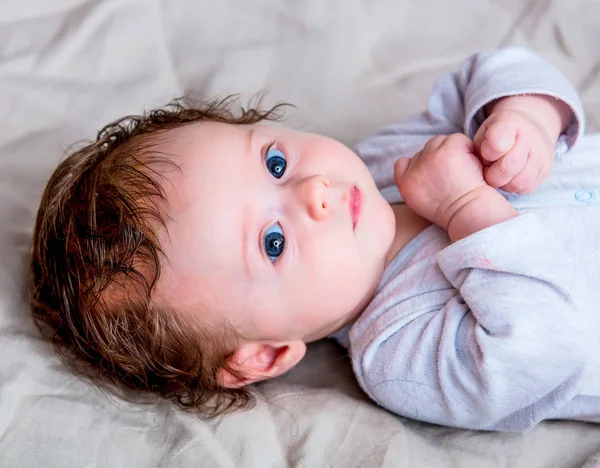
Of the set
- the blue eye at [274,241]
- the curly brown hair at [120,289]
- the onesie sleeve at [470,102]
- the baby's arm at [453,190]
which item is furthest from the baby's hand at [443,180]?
the curly brown hair at [120,289]

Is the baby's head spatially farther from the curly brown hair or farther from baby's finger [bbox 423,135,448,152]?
baby's finger [bbox 423,135,448,152]

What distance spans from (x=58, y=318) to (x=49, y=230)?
13 cm

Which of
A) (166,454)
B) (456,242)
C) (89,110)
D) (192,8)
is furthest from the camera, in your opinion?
(192,8)

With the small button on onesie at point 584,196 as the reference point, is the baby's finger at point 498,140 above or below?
above

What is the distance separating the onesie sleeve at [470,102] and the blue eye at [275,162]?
25cm

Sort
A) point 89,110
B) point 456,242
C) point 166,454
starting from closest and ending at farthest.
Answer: point 166,454
point 456,242
point 89,110

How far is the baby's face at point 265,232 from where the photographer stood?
976 millimetres

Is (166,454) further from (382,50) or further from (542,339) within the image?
(382,50)

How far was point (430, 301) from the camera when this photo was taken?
1.07 meters

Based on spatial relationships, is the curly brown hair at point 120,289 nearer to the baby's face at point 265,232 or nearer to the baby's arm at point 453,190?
the baby's face at point 265,232

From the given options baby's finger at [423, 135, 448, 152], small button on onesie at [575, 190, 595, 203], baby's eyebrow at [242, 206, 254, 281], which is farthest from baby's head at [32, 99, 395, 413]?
small button on onesie at [575, 190, 595, 203]

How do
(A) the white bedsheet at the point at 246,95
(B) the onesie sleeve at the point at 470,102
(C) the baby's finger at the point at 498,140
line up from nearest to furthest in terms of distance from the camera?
(A) the white bedsheet at the point at 246,95
(C) the baby's finger at the point at 498,140
(B) the onesie sleeve at the point at 470,102

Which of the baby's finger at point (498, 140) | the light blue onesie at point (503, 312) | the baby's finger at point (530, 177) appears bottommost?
the light blue onesie at point (503, 312)

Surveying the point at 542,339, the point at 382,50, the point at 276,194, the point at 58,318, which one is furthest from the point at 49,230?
the point at 382,50
